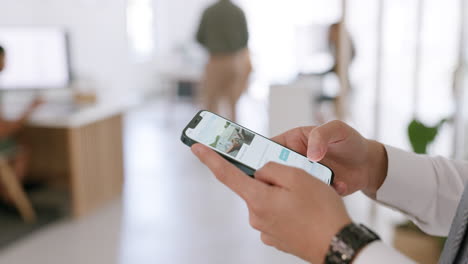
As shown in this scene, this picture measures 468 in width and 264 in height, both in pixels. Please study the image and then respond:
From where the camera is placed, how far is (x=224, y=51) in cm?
508

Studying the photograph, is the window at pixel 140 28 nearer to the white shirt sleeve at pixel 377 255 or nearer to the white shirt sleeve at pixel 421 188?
the white shirt sleeve at pixel 421 188

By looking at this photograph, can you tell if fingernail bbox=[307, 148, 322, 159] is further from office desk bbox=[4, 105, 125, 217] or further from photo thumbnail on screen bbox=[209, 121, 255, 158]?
office desk bbox=[4, 105, 125, 217]

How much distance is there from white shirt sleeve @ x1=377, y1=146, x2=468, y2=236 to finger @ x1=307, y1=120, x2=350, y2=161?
13cm

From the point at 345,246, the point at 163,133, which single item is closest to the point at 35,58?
the point at 163,133

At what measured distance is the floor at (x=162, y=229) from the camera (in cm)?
293

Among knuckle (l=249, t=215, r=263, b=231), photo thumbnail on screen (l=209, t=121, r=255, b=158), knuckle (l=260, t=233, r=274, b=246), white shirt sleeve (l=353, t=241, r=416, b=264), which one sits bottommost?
knuckle (l=260, t=233, r=274, b=246)

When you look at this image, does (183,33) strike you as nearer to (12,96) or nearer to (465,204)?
(12,96)

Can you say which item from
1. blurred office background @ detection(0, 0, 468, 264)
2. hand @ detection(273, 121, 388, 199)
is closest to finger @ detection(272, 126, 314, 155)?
hand @ detection(273, 121, 388, 199)

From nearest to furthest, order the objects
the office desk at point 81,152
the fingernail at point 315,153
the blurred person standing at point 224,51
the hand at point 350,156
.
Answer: the fingernail at point 315,153 < the hand at point 350,156 < the office desk at point 81,152 < the blurred person standing at point 224,51

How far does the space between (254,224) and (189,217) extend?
2839 millimetres

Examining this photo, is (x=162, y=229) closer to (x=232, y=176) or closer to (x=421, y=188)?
(x=421, y=188)

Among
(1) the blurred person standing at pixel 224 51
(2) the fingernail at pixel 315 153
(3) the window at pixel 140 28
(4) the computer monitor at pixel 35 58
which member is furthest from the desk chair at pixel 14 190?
(3) the window at pixel 140 28

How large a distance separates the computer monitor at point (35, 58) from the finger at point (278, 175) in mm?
3082

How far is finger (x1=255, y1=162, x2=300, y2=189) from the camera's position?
0.68 metres
